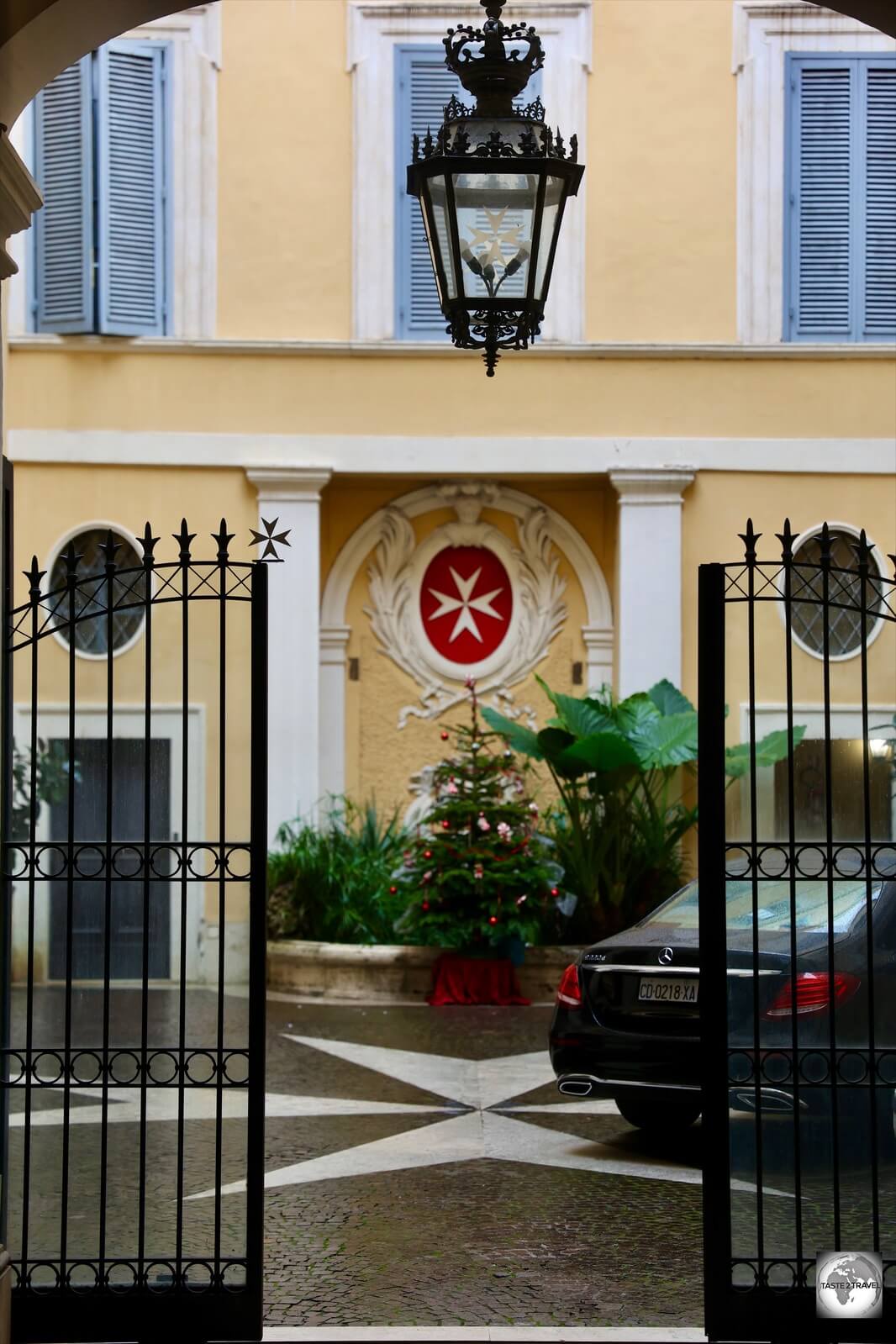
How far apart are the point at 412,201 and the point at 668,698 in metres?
4.74

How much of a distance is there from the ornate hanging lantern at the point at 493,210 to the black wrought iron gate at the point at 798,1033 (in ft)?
3.78

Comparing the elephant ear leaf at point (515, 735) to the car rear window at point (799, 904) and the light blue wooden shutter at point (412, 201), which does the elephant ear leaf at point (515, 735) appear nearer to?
the light blue wooden shutter at point (412, 201)

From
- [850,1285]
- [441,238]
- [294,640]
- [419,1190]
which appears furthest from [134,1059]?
[294,640]

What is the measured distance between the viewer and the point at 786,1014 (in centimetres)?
612

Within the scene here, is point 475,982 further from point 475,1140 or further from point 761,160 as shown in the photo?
point 761,160

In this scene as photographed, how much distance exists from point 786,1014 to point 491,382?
968 cm

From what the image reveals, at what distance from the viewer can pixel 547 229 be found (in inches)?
242

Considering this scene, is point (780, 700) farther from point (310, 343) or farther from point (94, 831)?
point (94, 831)

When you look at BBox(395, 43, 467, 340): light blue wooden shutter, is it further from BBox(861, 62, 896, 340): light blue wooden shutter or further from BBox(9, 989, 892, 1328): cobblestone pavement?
BBox(9, 989, 892, 1328): cobblestone pavement

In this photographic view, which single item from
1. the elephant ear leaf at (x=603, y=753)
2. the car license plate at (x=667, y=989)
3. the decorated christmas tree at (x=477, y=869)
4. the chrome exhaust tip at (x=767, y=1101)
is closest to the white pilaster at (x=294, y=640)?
the decorated christmas tree at (x=477, y=869)

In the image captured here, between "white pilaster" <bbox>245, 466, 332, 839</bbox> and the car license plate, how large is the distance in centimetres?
679

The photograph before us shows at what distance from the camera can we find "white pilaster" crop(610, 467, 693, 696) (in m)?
15.1

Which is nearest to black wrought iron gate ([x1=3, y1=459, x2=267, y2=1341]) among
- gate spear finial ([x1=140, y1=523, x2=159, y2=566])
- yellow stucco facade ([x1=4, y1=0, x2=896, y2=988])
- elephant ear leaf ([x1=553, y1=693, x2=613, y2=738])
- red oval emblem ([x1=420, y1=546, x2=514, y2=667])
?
gate spear finial ([x1=140, y1=523, x2=159, y2=566])

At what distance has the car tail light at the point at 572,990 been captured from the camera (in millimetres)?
8742
